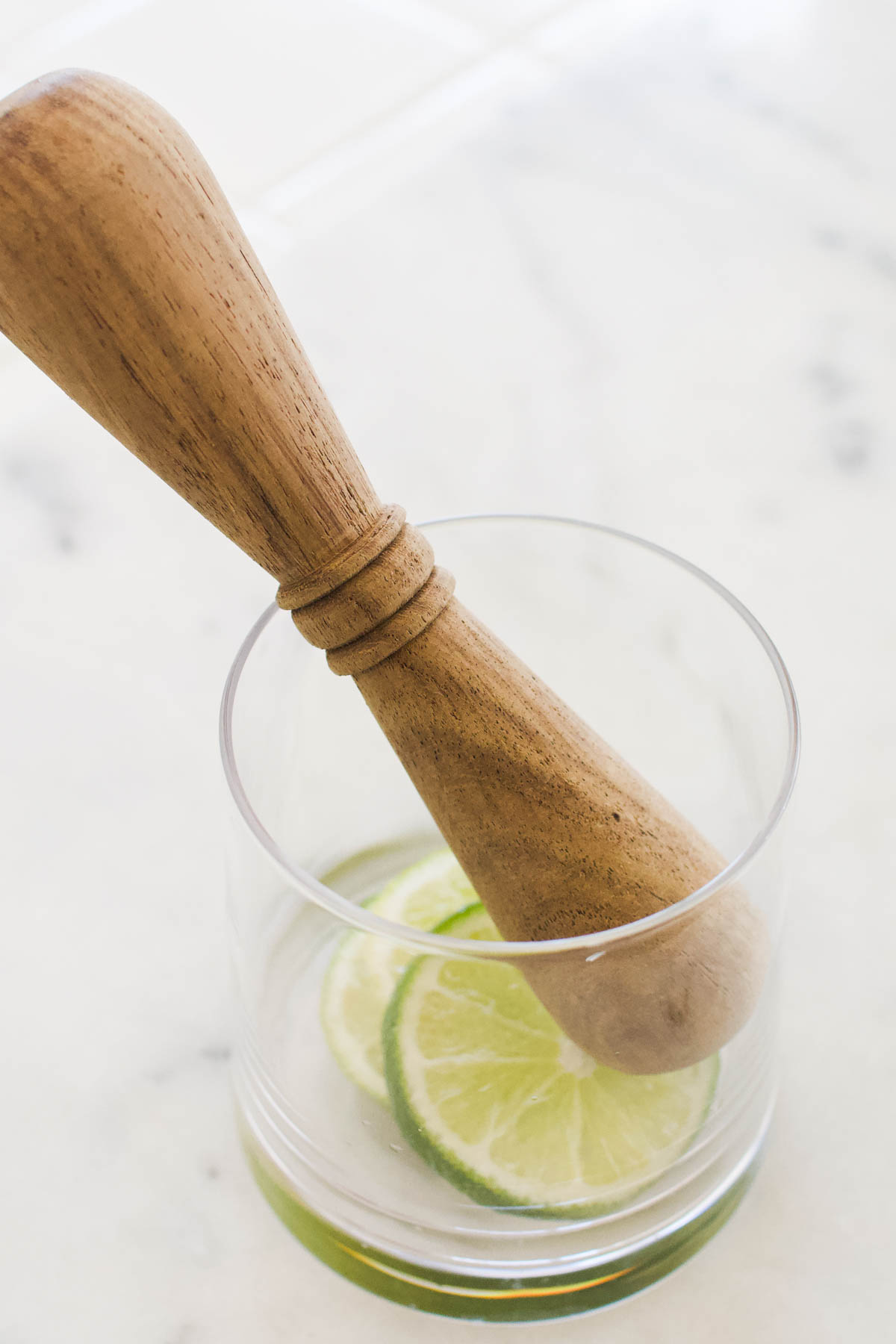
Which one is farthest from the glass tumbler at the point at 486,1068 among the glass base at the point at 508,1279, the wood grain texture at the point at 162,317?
the wood grain texture at the point at 162,317

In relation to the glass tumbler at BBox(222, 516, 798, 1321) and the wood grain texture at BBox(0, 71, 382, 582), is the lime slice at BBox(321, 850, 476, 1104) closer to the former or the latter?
the glass tumbler at BBox(222, 516, 798, 1321)

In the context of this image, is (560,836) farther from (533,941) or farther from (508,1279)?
(508,1279)

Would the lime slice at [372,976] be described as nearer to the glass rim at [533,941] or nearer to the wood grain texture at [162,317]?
the glass rim at [533,941]

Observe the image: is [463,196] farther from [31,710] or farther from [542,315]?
[31,710]

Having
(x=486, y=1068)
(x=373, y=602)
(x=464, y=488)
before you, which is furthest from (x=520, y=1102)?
(x=464, y=488)

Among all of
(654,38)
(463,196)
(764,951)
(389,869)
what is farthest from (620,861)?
(654,38)

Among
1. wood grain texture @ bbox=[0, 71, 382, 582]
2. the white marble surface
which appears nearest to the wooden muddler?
wood grain texture @ bbox=[0, 71, 382, 582]
